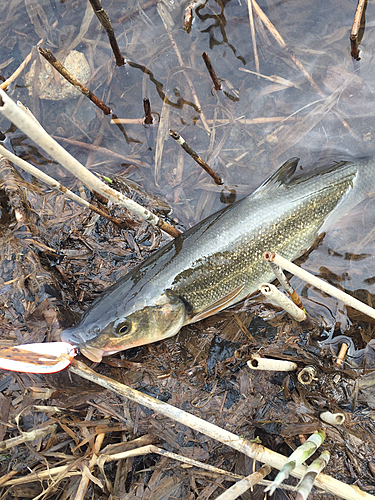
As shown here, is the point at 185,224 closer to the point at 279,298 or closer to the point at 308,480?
the point at 279,298

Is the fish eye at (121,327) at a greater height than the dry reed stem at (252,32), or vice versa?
the dry reed stem at (252,32)

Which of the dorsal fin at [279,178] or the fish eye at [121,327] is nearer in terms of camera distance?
the fish eye at [121,327]

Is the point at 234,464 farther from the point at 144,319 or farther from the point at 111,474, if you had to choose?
the point at 144,319

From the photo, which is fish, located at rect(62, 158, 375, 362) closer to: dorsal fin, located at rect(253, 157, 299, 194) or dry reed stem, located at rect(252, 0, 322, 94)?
dorsal fin, located at rect(253, 157, 299, 194)

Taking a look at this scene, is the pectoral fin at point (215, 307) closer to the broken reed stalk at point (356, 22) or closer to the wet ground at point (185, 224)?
the wet ground at point (185, 224)

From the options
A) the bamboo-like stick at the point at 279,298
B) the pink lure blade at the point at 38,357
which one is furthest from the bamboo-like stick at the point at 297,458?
the pink lure blade at the point at 38,357

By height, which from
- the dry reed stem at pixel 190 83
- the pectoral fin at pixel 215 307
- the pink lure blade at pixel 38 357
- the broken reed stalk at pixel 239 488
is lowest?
the broken reed stalk at pixel 239 488

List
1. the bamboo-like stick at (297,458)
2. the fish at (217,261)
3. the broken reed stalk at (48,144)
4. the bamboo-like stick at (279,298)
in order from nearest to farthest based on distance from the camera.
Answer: the broken reed stalk at (48,144)
the bamboo-like stick at (297,458)
the bamboo-like stick at (279,298)
the fish at (217,261)

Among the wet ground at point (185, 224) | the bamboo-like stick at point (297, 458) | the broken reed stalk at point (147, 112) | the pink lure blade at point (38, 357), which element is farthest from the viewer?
the broken reed stalk at point (147, 112)
